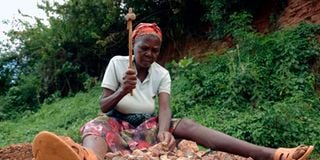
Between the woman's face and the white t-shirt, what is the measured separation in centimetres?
11

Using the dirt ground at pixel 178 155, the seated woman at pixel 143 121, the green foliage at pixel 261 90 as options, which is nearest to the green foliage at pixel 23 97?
the green foliage at pixel 261 90

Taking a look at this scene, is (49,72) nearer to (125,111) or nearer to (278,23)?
(278,23)

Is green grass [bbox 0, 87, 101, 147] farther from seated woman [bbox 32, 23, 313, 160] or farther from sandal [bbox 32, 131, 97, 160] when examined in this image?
sandal [bbox 32, 131, 97, 160]

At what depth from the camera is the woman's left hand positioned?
2.52 m

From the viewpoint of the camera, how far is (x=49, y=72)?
11109 millimetres

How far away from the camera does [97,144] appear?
2441 millimetres

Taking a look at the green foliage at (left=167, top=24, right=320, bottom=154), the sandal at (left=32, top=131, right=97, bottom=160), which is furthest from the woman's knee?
the green foliage at (left=167, top=24, right=320, bottom=154)

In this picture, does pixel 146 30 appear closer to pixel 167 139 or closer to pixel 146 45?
pixel 146 45

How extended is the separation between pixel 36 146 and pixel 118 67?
→ 0.88m

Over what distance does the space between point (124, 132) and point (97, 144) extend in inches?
11.5

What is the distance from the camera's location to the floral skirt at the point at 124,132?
8.46ft

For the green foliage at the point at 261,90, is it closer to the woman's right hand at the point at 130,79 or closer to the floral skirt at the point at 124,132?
the floral skirt at the point at 124,132

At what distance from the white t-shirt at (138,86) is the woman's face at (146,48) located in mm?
113

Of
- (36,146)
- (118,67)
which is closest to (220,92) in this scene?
(118,67)
